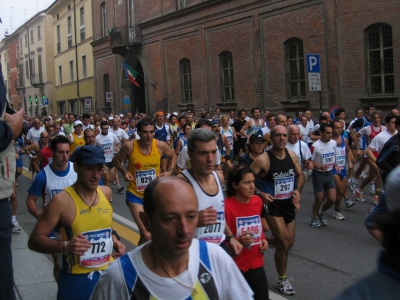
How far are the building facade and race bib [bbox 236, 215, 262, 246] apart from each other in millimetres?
36825

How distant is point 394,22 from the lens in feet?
54.8

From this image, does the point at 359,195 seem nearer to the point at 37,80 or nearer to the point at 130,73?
the point at 130,73

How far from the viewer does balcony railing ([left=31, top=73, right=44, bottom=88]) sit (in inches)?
2365

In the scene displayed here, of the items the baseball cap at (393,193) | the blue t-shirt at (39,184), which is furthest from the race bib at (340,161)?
the baseball cap at (393,193)

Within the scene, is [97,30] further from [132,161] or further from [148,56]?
[132,161]

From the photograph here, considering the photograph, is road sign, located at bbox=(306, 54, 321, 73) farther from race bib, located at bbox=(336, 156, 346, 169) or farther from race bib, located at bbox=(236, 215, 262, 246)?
race bib, located at bbox=(236, 215, 262, 246)

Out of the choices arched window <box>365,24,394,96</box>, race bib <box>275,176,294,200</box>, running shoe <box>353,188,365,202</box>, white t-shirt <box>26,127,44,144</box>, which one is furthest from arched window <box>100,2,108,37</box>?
race bib <box>275,176,294,200</box>

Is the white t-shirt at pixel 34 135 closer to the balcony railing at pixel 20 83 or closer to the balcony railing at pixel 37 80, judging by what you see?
the balcony railing at pixel 37 80

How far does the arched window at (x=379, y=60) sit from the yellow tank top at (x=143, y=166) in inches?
446

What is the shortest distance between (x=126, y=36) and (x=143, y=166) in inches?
1072

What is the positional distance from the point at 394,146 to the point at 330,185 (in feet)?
9.56

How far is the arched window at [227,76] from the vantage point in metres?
25.4

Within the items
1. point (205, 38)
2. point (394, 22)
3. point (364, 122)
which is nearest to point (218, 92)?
point (205, 38)

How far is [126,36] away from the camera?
3381 cm
